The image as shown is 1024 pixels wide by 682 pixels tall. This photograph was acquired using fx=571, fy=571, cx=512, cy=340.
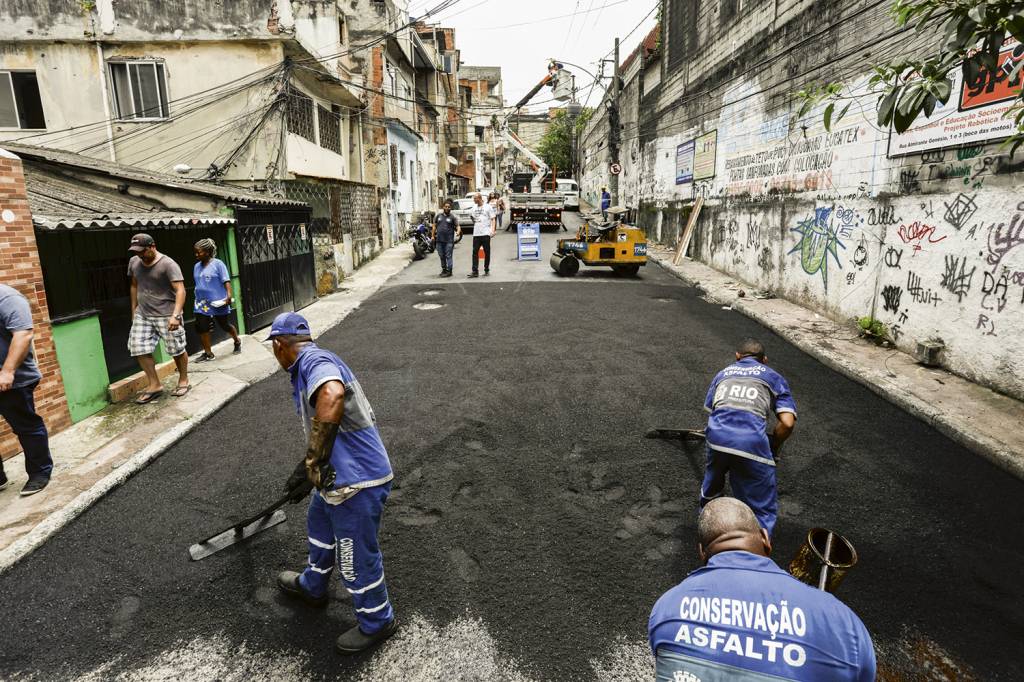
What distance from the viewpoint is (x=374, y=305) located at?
41.8 ft

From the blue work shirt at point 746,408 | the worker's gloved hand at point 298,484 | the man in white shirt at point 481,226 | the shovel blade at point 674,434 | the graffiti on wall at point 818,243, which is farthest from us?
the man in white shirt at point 481,226

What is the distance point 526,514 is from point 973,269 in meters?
6.41

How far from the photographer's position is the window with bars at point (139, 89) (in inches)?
534

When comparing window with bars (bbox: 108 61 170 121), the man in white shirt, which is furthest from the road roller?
window with bars (bbox: 108 61 170 121)

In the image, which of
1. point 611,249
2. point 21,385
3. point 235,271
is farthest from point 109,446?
point 611,249

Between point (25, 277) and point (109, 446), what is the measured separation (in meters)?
1.86

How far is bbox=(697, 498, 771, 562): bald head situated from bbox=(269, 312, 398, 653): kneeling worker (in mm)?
1726

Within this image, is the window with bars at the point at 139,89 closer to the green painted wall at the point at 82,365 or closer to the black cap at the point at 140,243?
the black cap at the point at 140,243

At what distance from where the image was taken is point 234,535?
13.5ft

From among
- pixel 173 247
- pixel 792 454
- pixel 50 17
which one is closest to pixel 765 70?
pixel 792 454

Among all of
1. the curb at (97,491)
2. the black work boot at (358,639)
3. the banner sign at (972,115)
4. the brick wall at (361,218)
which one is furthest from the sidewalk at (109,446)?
the brick wall at (361,218)

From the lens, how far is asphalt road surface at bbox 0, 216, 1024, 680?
3152 millimetres

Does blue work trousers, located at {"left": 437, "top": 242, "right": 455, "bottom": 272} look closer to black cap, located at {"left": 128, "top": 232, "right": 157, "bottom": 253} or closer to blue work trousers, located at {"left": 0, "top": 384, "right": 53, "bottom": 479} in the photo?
black cap, located at {"left": 128, "top": 232, "right": 157, "bottom": 253}

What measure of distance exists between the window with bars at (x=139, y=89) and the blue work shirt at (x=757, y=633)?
1613cm
